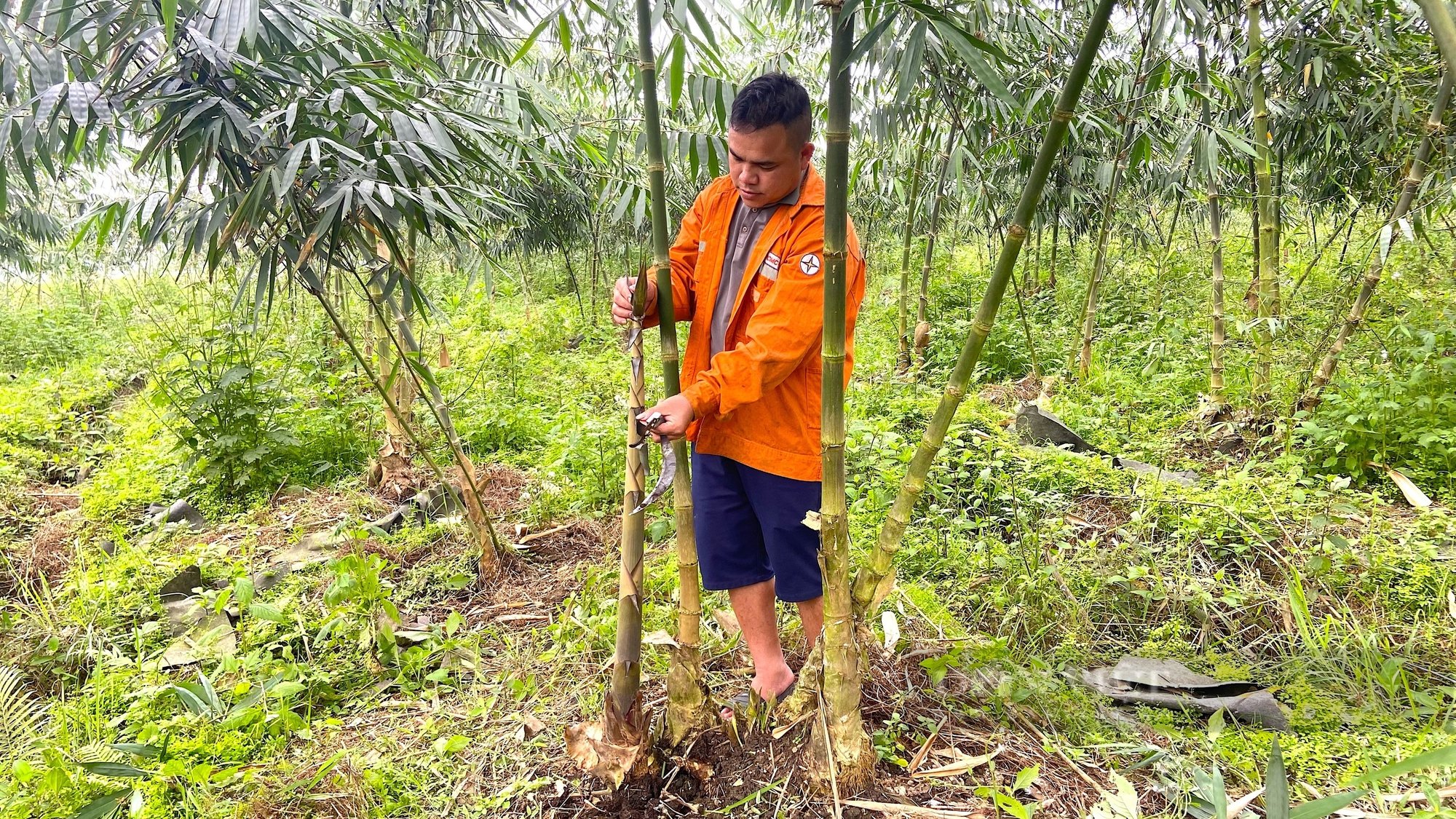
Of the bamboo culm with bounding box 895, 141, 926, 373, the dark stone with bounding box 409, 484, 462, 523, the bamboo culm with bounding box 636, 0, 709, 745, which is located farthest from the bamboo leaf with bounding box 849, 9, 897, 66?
the bamboo culm with bounding box 895, 141, 926, 373

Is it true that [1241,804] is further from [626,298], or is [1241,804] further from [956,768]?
→ [626,298]

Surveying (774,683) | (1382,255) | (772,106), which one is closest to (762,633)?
(774,683)

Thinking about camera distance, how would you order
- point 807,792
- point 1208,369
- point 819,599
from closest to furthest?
point 807,792
point 819,599
point 1208,369

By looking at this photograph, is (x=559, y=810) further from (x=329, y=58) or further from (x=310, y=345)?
(x=310, y=345)

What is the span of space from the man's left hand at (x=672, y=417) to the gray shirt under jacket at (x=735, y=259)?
1.02ft

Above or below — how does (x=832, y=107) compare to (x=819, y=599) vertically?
above

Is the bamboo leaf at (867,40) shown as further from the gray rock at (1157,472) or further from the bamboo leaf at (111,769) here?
the gray rock at (1157,472)

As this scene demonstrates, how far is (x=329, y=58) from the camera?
224 cm

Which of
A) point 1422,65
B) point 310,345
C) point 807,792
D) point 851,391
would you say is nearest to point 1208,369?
point 1422,65

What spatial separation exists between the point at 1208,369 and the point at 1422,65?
62.1 inches

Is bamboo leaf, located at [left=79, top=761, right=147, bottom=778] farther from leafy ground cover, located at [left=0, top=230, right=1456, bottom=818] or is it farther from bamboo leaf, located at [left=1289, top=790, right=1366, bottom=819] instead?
bamboo leaf, located at [left=1289, top=790, right=1366, bottom=819]

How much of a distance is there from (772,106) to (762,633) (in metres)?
1.16

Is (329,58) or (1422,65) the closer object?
(329,58)

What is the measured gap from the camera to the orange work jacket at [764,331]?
1.38m
